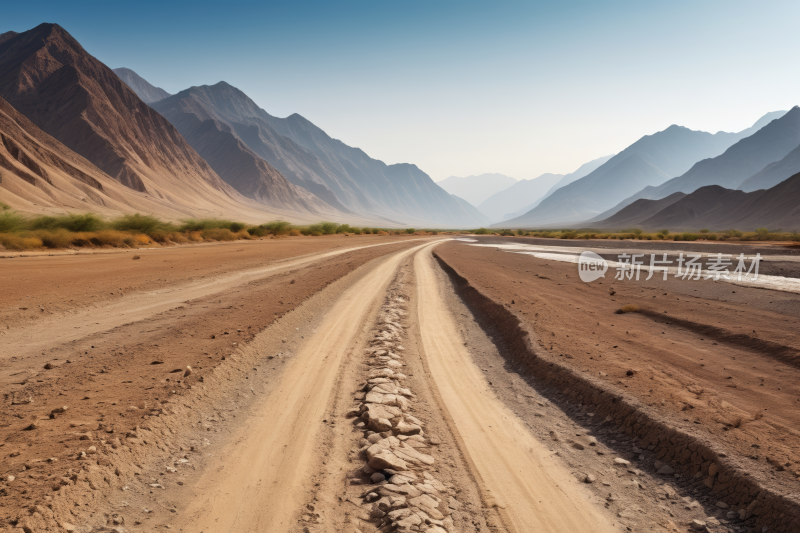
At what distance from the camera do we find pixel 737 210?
112562mm

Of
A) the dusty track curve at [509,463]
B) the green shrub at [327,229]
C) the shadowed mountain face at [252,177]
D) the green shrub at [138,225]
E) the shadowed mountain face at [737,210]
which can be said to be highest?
the shadowed mountain face at [252,177]

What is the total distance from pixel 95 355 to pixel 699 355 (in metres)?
10.5

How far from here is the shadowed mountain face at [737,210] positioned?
93.6 meters

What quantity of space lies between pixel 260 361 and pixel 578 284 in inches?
537

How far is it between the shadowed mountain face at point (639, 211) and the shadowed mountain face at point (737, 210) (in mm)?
9825

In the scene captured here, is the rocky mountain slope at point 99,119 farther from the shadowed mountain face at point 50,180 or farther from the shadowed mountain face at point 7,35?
the shadowed mountain face at point 7,35

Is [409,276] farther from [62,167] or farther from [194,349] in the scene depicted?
[62,167]

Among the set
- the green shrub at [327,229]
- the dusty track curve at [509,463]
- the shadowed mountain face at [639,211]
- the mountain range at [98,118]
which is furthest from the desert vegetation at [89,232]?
the shadowed mountain face at [639,211]

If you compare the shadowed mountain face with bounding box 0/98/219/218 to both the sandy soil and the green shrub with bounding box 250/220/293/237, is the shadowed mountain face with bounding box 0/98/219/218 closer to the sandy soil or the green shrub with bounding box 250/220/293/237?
the green shrub with bounding box 250/220/293/237

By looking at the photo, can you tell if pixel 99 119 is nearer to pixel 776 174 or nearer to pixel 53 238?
pixel 53 238

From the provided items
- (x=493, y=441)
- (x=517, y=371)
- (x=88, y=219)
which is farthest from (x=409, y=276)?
(x=88, y=219)

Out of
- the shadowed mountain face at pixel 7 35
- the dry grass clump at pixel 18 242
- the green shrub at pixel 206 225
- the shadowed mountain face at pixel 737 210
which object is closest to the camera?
the dry grass clump at pixel 18 242

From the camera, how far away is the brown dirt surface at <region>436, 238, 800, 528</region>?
4.39 meters

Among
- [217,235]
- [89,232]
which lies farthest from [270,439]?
[217,235]
